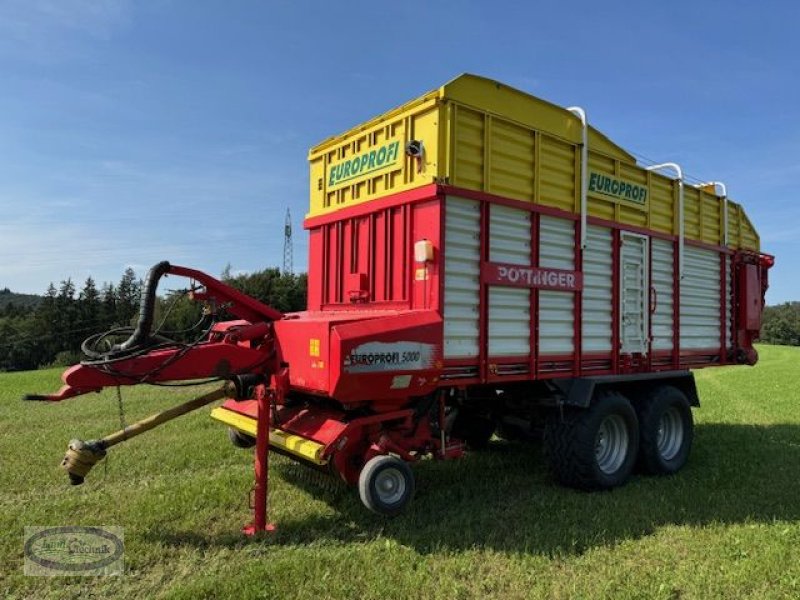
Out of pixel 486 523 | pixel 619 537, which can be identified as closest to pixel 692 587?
pixel 619 537

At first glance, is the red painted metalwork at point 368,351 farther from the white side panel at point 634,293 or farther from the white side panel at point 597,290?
the white side panel at point 634,293

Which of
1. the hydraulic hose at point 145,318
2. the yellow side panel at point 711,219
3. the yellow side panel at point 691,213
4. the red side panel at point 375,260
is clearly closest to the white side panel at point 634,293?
A: the yellow side panel at point 691,213

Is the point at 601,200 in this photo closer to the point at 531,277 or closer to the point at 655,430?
the point at 531,277

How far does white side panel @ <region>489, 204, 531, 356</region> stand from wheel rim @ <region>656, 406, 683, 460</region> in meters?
2.50

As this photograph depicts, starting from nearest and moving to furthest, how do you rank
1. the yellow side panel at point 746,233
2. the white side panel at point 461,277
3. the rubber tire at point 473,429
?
the white side panel at point 461,277
the rubber tire at point 473,429
the yellow side panel at point 746,233

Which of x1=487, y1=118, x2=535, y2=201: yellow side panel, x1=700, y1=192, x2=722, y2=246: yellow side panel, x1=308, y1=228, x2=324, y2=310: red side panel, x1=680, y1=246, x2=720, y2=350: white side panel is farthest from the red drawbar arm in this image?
x1=700, y1=192, x2=722, y2=246: yellow side panel

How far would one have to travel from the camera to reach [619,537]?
187 inches

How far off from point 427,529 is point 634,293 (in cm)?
359

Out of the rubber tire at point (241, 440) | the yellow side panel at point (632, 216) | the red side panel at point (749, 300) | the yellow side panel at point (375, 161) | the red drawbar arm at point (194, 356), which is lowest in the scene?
the rubber tire at point (241, 440)

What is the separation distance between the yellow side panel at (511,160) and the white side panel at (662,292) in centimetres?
222

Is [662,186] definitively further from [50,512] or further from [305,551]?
[50,512]

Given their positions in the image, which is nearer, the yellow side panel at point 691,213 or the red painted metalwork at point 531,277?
the red painted metalwork at point 531,277

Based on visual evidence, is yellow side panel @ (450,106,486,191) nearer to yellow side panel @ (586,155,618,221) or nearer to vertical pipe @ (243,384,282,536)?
yellow side panel @ (586,155,618,221)

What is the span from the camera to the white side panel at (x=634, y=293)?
6668 mm
